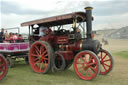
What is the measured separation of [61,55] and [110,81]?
1824mm

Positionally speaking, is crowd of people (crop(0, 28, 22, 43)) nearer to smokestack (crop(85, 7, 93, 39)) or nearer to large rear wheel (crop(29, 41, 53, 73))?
large rear wheel (crop(29, 41, 53, 73))

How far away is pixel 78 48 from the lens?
532cm

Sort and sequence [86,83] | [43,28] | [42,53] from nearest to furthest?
[86,83] < [42,53] < [43,28]

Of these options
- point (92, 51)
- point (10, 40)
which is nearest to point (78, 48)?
point (92, 51)

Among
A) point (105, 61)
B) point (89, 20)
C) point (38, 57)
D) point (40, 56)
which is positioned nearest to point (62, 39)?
point (40, 56)

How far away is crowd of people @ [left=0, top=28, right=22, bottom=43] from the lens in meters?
7.68

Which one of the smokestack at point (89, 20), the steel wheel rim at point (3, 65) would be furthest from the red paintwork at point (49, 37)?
the steel wheel rim at point (3, 65)

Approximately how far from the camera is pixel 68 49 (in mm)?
5613

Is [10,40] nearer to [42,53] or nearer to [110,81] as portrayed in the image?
[42,53]

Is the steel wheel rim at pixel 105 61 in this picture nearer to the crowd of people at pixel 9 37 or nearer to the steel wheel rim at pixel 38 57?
the steel wheel rim at pixel 38 57

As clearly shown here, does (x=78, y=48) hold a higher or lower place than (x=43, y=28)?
lower

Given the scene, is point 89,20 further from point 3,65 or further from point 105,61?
point 3,65

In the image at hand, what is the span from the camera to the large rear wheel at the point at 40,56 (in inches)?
218

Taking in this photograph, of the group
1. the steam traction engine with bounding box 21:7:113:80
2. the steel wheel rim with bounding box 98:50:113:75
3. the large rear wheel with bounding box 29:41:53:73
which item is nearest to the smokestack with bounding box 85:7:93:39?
the steam traction engine with bounding box 21:7:113:80
